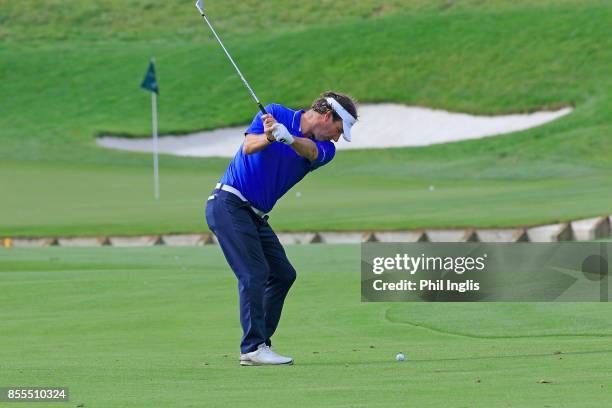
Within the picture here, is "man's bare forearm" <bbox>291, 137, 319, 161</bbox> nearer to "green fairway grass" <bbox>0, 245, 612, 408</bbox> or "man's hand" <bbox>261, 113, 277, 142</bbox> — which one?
"man's hand" <bbox>261, 113, 277, 142</bbox>

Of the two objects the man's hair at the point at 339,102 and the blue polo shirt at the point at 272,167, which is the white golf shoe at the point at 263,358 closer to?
the blue polo shirt at the point at 272,167

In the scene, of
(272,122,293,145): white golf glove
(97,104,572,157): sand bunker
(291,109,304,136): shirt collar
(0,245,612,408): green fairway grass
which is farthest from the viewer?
(97,104,572,157): sand bunker

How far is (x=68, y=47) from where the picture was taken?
2913 inches

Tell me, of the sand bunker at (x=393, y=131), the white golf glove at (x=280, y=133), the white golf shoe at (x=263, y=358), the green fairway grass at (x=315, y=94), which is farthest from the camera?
the sand bunker at (x=393, y=131)

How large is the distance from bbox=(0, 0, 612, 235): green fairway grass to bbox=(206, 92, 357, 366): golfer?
16083mm

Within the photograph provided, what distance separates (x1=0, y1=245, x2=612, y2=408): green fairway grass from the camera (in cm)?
793

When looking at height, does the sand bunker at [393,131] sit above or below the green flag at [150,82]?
above

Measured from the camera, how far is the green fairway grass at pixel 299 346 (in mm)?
7930

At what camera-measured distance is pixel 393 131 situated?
54.7 metres

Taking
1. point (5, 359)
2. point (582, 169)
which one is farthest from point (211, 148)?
point (5, 359)

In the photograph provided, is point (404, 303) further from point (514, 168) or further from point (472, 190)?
point (514, 168)

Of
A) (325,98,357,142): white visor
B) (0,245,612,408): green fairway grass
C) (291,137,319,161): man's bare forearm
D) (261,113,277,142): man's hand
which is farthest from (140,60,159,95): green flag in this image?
(261,113,277,142): man's hand

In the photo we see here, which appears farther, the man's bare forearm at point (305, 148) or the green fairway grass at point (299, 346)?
the man's bare forearm at point (305, 148)

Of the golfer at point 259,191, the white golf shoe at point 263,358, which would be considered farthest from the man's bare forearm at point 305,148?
the white golf shoe at point 263,358
